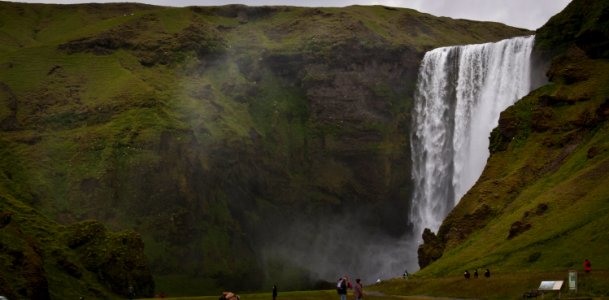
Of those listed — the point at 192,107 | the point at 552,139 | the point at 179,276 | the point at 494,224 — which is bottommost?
the point at 179,276

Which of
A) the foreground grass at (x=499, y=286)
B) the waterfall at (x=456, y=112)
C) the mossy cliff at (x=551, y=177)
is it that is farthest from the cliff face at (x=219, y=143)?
the foreground grass at (x=499, y=286)

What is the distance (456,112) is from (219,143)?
46.2m

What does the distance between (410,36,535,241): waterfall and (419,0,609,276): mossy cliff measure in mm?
12138

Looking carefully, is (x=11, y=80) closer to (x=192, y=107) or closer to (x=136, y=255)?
(x=192, y=107)

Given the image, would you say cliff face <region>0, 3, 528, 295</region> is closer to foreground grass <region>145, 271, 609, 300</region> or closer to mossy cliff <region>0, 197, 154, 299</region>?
mossy cliff <region>0, 197, 154, 299</region>

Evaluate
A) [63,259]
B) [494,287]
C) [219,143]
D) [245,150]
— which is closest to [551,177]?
[494,287]

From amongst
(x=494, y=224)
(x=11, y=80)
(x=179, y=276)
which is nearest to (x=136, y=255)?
(x=179, y=276)

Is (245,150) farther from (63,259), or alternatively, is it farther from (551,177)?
(551,177)

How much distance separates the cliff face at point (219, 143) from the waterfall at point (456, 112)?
6123 millimetres

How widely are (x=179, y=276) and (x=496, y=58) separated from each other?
217 feet

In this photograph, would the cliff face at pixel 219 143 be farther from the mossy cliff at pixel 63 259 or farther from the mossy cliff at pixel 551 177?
the mossy cliff at pixel 551 177

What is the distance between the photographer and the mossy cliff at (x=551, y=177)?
8462cm

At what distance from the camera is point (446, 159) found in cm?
16212

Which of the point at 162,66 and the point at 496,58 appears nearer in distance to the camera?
the point at 496,58
